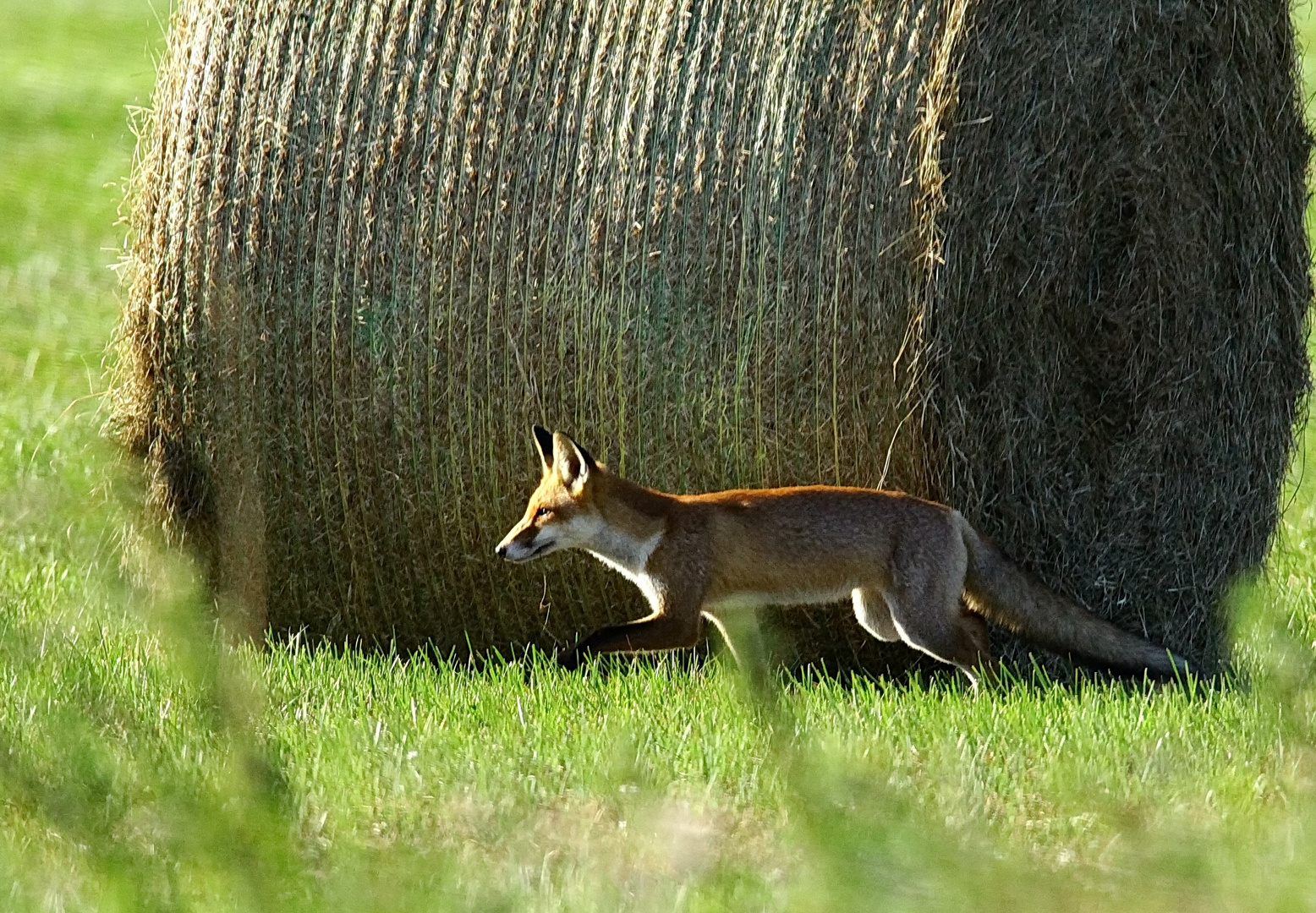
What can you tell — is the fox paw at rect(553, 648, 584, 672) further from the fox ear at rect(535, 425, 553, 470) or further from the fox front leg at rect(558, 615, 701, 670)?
the fox ear at rect(535, 425, 553, 470)

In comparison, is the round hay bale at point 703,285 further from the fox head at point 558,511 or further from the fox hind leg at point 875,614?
the fox head at point 558,511

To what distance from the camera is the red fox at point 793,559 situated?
232 inches

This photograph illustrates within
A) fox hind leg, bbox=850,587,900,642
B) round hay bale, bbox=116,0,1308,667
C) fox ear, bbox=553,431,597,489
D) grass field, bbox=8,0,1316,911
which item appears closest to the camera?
grass field, bbox=8,0,1316,911

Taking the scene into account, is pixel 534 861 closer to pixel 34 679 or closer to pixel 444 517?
pixel 34 679

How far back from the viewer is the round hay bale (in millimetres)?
5930

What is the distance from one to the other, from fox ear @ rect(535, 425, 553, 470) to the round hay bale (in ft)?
0.80

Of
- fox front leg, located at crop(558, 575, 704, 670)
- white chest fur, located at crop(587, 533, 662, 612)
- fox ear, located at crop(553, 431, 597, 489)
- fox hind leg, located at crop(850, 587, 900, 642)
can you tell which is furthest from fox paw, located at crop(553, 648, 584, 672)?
fox hind leg, located at crop(850, 587, 900, 642)

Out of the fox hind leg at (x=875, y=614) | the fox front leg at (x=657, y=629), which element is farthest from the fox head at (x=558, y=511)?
the fox hind leg at (x=875, y=614)

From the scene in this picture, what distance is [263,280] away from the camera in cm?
653

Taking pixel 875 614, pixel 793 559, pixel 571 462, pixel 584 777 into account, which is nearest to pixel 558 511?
pixel 571 462

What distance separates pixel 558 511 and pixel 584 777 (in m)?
1.59

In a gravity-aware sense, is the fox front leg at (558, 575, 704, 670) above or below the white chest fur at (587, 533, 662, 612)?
below

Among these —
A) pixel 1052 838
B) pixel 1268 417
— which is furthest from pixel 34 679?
pixel 1268 417

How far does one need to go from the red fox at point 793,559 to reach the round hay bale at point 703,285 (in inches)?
9.8
